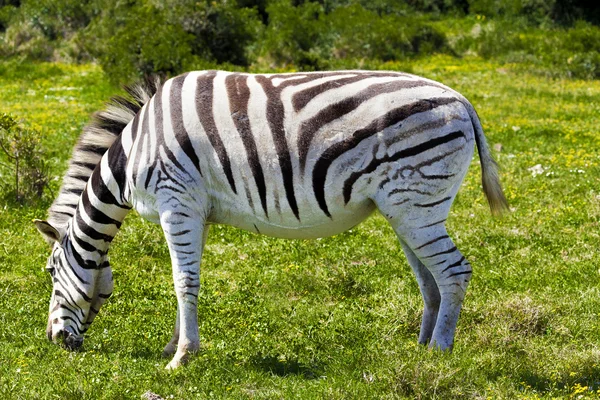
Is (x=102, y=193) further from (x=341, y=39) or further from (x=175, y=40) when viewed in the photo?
(x=341, y=39)

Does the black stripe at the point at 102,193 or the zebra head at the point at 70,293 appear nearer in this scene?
the black stripe at the point at 102,193

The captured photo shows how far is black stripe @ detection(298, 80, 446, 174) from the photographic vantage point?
242 inches

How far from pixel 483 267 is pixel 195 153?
13.6ft

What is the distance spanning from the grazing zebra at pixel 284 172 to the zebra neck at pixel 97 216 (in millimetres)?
12

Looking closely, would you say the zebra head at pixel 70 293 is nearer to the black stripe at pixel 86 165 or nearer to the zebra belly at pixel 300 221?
the black stripe at pixel 86 165

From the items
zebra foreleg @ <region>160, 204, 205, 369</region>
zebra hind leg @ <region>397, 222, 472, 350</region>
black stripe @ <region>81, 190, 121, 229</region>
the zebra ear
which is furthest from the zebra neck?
zebra hind leg @ <region>397, 222, 472, 350</region>

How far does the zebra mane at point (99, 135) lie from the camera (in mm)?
7250

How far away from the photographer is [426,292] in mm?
6727

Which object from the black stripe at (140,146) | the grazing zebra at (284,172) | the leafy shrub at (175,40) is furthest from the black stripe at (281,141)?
the leafy shrub at (175,40)

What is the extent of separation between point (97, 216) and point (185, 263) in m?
1.01

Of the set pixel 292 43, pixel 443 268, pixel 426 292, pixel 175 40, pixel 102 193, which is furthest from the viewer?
pixel 292 43

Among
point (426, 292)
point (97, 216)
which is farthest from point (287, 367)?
point (97, 216)

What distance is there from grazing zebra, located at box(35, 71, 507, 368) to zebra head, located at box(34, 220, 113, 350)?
1 centimetres

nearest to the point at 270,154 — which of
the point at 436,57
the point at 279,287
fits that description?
the point at 279,287
